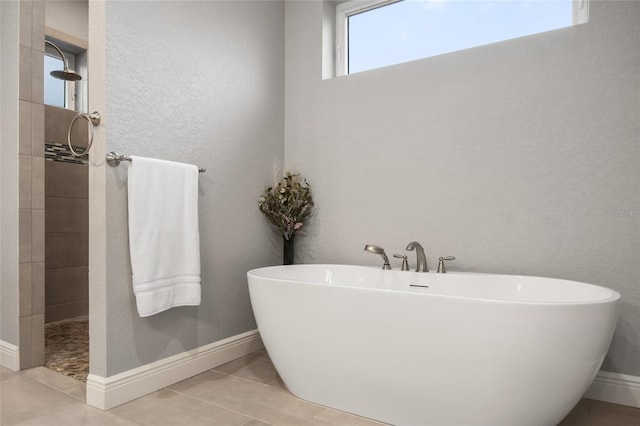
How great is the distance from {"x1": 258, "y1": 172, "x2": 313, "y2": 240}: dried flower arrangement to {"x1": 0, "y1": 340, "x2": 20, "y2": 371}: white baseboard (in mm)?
1584

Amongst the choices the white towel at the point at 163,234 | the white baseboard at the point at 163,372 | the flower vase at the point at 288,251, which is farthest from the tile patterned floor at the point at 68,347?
the flower vase at the point at 288,251

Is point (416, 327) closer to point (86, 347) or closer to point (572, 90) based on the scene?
point (572, 90)

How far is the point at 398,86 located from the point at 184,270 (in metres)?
1.65

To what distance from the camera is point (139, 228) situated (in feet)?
6.28

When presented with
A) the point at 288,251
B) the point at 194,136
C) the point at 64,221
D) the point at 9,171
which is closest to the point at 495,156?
the point at 288,251

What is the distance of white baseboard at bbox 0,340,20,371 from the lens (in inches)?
89.0

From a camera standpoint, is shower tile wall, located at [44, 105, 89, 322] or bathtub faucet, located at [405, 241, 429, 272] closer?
bathtub faucet, located at [405, 241, 429, 272]

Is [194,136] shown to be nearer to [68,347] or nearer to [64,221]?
[68,347]

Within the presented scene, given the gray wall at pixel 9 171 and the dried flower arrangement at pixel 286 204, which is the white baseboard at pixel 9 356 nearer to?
the gray wall at pixel 9 171

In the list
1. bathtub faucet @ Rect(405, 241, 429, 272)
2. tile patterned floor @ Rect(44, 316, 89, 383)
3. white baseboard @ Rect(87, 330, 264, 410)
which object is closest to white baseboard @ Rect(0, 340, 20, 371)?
tile patterned floor @ Rect(44, 316, 89, 383)

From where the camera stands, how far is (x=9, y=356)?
2.30 m

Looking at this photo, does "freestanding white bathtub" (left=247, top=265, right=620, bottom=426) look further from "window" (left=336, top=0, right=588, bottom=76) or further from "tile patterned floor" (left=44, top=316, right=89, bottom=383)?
"window" (left=336, top=0, right=588, bottom=76)

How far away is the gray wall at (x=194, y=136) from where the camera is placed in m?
1.87

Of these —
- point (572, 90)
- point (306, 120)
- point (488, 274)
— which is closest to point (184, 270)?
point (306, 120)
